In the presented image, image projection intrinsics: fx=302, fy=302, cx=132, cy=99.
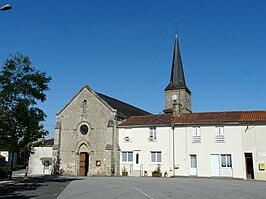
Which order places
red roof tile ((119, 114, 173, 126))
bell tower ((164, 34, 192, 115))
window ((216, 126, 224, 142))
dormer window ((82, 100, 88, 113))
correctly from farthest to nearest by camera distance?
bell tower ((164, 34, 192, 115))
dormer window ((82, 100, 88, 113))
red roof tile ((119, 114, 173, 126))
window ((216, 126, 224, 142))

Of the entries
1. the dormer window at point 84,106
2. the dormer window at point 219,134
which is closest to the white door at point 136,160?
the dormer window at point 84,106

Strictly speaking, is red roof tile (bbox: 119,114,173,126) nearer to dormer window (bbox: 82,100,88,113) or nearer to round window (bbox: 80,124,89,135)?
round window (bbox: 80,124,89,135)

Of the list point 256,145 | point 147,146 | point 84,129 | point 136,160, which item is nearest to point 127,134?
point 147,146

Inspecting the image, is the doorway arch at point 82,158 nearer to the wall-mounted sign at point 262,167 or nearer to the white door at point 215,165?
the white door at point 215,165

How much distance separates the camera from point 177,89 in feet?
160

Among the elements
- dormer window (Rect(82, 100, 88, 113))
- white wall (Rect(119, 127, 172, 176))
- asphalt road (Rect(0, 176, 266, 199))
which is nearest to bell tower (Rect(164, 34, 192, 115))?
white wall (Rect(119, 127, 172, 176))

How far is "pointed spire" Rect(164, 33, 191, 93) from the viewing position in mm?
49416

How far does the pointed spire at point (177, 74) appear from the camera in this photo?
49416mm

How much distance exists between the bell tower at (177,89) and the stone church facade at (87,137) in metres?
→ 12.4

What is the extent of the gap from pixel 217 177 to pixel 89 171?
14.7 m

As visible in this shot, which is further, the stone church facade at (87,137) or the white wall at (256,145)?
the stone church facade at (87,137)

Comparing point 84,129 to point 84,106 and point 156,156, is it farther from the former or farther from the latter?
point 156,156

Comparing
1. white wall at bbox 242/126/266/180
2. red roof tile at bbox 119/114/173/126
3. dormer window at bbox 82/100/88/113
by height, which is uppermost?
dormer window at bbox 82/100/88/113

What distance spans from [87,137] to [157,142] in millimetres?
8815
